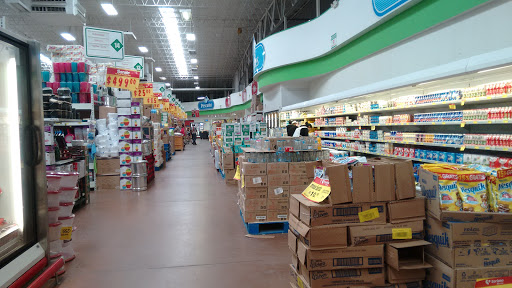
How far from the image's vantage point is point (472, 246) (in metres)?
2.02

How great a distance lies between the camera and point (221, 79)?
37312 millimetres

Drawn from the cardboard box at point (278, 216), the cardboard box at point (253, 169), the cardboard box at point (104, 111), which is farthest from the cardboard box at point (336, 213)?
the cardboard box at point (104, 111)

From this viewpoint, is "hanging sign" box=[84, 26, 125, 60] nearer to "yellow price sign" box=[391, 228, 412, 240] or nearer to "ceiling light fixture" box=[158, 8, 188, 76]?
"ceiling light fixture" box=[158, 8, 188, 76]

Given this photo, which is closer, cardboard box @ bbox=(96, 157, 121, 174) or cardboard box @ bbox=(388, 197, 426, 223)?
cardboard box @ bbox=(388, 197, 426, 223)

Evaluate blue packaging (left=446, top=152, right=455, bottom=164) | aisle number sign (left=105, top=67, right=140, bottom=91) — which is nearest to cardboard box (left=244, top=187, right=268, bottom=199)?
blue packaging (left=446, top=152, right=455, bottom=164)

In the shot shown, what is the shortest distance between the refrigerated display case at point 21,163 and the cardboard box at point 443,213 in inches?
119

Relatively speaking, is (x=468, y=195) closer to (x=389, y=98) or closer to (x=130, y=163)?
(x=389, y=98)

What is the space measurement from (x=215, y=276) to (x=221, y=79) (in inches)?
1401

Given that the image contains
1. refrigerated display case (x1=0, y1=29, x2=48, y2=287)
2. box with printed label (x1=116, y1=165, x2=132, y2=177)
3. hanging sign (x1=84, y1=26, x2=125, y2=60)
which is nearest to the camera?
refrigerated display case (x1=0, y1=29, x2=48, y2=287)

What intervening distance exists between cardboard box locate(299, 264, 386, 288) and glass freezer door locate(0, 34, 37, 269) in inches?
88.7

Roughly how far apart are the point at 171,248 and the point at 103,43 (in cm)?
750

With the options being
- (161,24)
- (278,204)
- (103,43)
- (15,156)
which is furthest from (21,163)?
(161,24)

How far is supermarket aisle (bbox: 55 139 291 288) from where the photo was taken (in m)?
3.06

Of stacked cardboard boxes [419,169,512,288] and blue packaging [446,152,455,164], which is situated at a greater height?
blue packaging [446,152,455,164]
